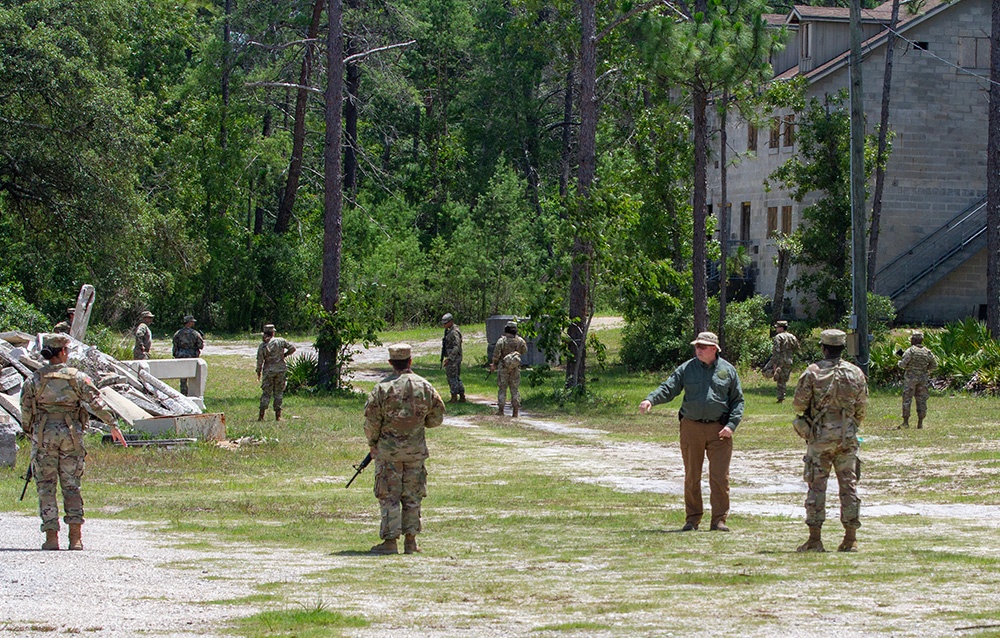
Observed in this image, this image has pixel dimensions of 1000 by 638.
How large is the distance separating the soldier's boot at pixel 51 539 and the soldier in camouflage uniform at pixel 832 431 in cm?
641

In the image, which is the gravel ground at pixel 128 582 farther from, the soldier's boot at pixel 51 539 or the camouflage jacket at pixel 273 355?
the camouflage jacket at pixel 273 355

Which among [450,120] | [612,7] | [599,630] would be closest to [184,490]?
[599,630]

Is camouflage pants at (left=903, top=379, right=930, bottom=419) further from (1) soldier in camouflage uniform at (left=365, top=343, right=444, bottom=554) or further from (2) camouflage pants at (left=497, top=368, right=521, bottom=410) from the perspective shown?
(1) soldier in camouflage uniform at (left=365, top=343, right=444, bottom=554)

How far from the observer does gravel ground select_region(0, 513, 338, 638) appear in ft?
27.7

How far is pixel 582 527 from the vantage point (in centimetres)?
1362

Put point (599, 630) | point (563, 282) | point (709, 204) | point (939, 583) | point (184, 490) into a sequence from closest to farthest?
point (599, 630), point (939, 583), point (184, 490), point (563, 282), point (709, 204)

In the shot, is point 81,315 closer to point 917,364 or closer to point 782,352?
point 782,352

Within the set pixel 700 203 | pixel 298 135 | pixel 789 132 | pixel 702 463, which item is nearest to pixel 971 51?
pixel 789 132

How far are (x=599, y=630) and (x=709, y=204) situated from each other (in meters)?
50.3

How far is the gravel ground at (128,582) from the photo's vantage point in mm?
8453

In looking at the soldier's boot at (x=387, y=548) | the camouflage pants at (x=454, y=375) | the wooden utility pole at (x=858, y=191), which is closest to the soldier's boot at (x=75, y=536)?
the soldier's boot at (x=387, y=548)

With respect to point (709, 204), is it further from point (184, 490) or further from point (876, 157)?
point (184, 490)

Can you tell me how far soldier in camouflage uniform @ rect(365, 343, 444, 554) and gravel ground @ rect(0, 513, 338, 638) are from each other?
0.71 metres

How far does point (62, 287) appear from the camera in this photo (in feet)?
137
